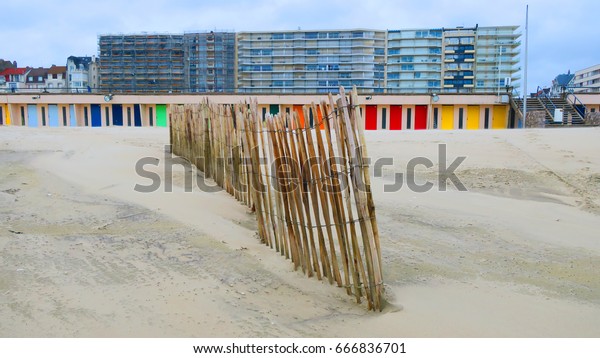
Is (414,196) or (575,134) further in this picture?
(575,134)

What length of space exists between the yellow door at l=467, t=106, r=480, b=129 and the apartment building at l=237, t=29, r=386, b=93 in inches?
2283

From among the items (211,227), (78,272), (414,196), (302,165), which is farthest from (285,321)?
(414,196)

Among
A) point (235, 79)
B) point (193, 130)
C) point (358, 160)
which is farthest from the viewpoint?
point (235, 79)

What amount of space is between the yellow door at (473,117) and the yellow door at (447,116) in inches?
40.4

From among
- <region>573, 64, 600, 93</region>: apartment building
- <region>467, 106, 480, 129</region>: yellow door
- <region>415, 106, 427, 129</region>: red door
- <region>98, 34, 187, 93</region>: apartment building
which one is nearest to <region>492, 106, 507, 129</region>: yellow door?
<region>467, 106, 480, 129</region>: yellow door

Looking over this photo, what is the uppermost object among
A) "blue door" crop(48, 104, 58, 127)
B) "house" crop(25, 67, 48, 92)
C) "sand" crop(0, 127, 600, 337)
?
"house" crop(25, 67, 48, 92)

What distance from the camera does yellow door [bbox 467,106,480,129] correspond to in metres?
34.2

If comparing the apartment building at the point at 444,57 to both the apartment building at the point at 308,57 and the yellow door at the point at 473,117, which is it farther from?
the yellow door at the point at 473,117

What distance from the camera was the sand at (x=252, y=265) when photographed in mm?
3385

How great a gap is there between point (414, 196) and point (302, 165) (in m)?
4.10

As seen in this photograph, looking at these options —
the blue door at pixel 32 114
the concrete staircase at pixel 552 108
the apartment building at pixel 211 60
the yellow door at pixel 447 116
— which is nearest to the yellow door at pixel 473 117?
the yellow door at pixel 447 116

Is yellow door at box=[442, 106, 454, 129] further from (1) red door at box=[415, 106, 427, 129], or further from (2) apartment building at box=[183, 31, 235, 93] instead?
(2) apartment building at box=[183, 31, 235, 93]

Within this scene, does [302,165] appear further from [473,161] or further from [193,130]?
[473,161]

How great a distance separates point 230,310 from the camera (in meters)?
3.58
